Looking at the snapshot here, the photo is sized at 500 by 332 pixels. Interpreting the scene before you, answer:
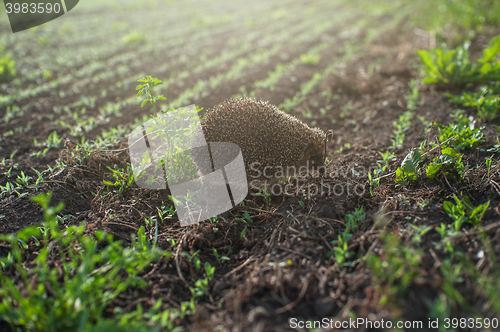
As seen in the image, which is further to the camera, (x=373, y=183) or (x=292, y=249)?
(x=373, y=183)

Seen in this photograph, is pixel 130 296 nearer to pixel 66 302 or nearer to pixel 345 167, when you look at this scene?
pixel 66 302

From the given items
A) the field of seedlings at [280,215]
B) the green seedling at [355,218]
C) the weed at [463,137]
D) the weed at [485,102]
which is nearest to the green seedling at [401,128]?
the field of seedlings at [280,215]

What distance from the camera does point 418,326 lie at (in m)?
1.94

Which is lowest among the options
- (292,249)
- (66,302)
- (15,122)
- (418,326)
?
(418,326)

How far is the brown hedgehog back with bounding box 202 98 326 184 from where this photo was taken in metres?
3.30

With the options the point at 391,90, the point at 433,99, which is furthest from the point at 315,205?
the point at 391,90

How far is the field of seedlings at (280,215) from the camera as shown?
6.50 ft

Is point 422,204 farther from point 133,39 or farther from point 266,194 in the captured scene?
point 133,39

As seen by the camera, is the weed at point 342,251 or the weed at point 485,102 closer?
the weed at point 342,251

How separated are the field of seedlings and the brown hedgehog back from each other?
337mm

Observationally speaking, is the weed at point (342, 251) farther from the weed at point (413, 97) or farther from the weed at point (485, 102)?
the weed at point (413, 97)

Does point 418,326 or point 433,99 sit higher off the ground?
point 433,99

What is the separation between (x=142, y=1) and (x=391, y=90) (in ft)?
67.4

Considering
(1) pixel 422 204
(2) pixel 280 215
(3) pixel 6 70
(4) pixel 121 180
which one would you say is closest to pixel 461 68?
(1) pixel 422 204
